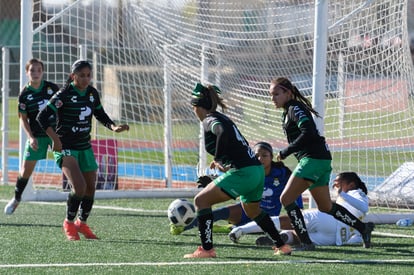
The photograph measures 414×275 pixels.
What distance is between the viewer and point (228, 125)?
28.3ft

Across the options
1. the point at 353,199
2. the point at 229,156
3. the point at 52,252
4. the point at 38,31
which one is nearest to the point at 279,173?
the point at 353,199

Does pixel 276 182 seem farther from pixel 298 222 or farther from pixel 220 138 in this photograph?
pixel 220 138

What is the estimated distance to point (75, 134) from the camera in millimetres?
10109

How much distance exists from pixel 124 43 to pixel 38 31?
6.16 ft

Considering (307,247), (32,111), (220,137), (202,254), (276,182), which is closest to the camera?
(220,137)

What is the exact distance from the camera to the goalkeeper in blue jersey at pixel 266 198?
10648 millimetres

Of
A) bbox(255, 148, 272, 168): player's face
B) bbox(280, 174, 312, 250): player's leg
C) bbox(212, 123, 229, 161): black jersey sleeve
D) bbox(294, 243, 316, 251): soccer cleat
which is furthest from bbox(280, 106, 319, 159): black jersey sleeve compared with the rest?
bbox(255, 148, 272, 168): player's face

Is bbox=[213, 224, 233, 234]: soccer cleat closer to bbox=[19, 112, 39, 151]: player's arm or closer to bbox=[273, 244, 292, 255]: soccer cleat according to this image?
bbox=[273, 244, 292, 255]: soccer cleat

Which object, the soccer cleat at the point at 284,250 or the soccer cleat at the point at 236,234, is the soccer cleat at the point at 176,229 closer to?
the soccer cleat at the point at 236,234

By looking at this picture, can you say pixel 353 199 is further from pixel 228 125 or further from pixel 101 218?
pixel 101 218

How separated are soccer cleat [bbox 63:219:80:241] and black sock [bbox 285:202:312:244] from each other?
2.13 metres

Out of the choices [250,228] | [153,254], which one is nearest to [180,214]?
[250,228]

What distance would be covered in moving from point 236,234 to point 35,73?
3586 mm

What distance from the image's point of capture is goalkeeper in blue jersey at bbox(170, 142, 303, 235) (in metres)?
10.6
